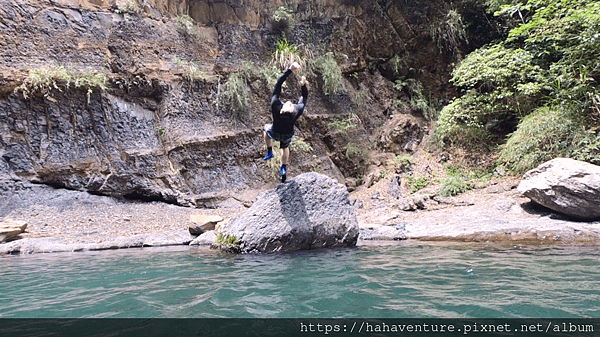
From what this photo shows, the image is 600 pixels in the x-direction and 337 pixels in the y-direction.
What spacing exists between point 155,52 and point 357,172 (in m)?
8.88

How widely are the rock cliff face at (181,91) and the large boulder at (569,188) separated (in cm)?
630

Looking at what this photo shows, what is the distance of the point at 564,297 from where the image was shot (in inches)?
108

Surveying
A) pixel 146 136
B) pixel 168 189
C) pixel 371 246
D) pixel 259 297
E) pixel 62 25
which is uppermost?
pixel 62 25

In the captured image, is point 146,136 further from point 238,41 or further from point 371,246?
point 371,246

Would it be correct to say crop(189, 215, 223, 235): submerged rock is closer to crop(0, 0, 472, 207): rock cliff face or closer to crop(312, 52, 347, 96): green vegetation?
crop(0, 0, 472, 207): rock cliff face

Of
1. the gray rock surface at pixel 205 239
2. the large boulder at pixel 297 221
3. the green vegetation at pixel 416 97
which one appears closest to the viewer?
the large boulder at pixel 297 221

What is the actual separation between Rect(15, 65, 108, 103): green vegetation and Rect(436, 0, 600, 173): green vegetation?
1154cm

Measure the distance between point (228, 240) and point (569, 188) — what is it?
658cm

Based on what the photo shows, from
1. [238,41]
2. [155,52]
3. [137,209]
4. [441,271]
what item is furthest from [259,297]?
[238,41]

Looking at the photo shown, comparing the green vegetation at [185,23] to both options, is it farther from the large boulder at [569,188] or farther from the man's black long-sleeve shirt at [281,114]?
the large boulder at [569,188]

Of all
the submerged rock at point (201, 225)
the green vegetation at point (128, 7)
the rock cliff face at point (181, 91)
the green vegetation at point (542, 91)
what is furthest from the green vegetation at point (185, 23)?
the green vegetation at point (542, 91)

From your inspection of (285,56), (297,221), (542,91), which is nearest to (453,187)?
(542,91)

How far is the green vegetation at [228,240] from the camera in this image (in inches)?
227

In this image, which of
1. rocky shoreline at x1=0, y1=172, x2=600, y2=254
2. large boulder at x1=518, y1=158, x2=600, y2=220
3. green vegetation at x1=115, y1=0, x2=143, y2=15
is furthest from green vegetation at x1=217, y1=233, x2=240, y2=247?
green vegetation at x1=115, y1=0, x2=143, y2=15
